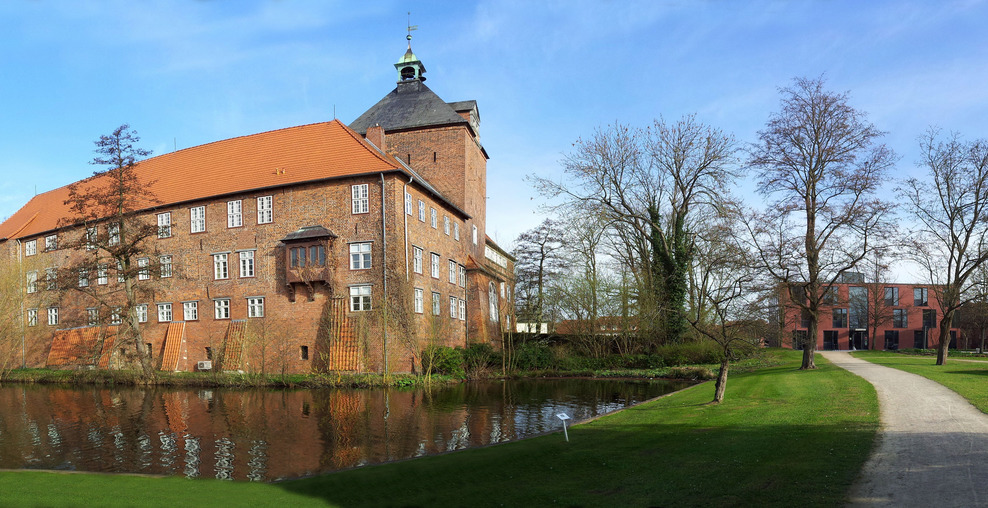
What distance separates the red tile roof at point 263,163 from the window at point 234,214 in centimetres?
67

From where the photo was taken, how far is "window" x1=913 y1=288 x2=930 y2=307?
211 ft

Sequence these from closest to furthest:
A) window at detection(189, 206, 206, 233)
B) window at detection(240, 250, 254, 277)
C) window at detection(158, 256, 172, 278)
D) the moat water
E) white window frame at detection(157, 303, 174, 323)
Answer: the moat water, window at detection(240, 250, 254, 277), window at detection(158, 256, 172, 278), window at detection(189, 206, 206, 233), white window frame at detection(157, 303, 174, 323)

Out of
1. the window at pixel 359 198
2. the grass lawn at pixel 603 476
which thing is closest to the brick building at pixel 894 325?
the window at pixel 359 198

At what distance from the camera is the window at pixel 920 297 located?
211ft

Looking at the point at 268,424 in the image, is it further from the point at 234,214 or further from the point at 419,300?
the point at 234,214

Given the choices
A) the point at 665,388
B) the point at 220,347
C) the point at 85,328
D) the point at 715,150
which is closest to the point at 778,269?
the point at 665,388

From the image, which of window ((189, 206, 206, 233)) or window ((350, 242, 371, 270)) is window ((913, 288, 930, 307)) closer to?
window ((350, 242, 371, 270))

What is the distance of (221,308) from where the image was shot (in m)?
32.3

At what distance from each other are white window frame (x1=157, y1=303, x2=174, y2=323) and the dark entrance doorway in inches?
2491

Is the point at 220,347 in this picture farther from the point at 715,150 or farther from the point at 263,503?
the point at 715,150

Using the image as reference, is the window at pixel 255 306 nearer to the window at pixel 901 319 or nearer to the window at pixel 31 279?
the window at pixel 31 279

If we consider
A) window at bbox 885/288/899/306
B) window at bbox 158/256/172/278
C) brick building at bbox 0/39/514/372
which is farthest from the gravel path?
window at bbox 885/288/899/306

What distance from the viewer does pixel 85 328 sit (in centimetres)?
3753

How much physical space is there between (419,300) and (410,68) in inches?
775
